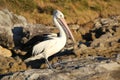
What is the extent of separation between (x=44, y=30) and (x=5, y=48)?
8.12 ft

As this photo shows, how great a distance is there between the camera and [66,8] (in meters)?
26.6

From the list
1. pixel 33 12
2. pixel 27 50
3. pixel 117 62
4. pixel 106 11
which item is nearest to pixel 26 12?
pixel 33 12

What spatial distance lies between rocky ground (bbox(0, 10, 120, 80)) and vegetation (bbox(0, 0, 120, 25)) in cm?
99

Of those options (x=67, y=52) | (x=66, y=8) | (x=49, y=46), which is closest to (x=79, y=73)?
(x=49, y=46)

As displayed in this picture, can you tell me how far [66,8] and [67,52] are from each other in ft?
27.8

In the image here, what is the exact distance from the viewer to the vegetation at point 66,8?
24.3 m

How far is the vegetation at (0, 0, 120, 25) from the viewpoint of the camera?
957 inches

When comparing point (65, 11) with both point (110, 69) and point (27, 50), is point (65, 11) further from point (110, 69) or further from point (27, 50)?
point (110, 69)

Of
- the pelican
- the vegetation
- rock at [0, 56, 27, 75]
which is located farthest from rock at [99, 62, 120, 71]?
the vegetation

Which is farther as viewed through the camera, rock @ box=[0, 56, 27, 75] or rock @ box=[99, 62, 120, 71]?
rock @ box=[0, 56, 27, 75]

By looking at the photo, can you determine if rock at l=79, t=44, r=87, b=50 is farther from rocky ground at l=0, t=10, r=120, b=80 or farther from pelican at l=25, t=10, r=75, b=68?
pelican at l=25, t=10, r=75, b=68

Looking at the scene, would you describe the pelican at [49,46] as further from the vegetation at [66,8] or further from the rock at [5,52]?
the vegetation at [66,8]

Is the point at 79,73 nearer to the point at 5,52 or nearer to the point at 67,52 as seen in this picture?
the point at 67,52

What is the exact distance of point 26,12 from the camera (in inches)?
972
